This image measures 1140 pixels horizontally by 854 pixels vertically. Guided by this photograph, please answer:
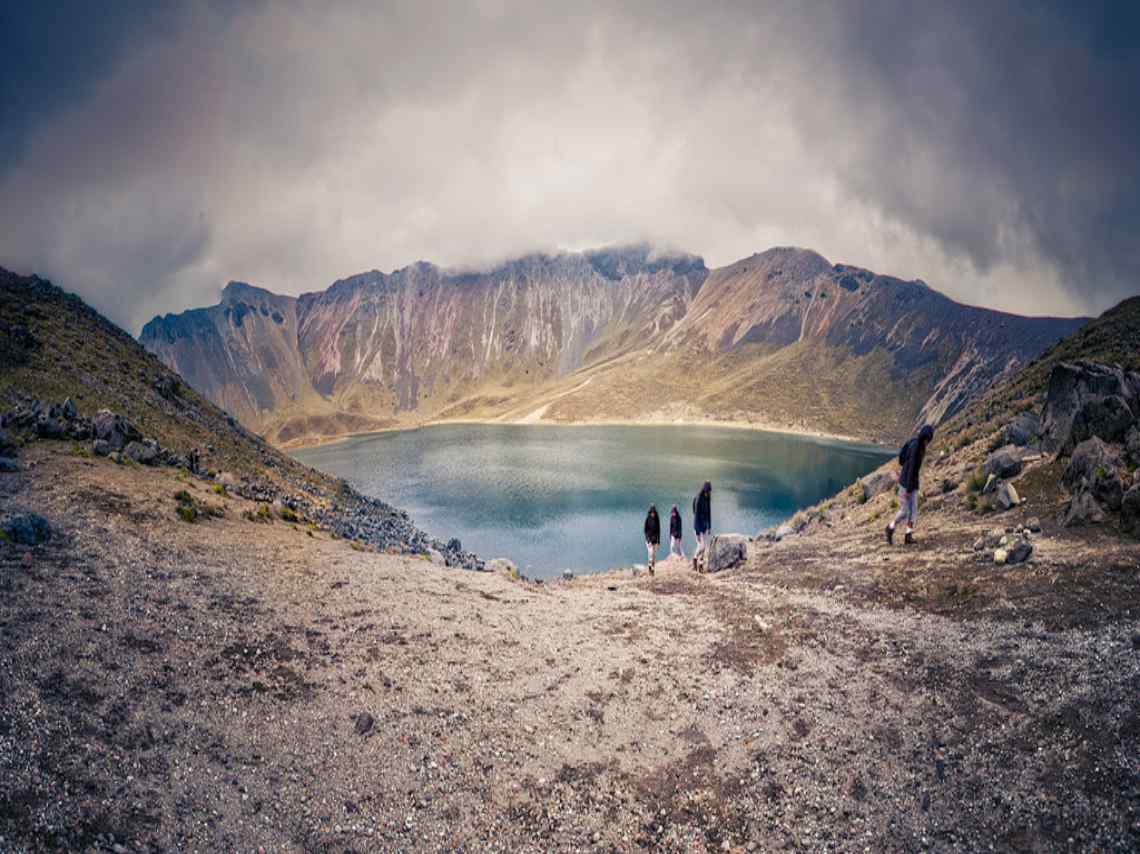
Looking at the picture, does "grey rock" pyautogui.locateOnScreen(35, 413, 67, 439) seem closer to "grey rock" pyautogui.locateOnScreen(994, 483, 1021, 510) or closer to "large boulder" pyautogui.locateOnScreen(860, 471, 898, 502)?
"grey rock" pyautogui.locateOnScreen(994, 483, 1021, 510)

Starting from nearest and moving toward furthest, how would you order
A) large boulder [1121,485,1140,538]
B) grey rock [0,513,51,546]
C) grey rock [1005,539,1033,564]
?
grey rock [0,513,51,546] < large boulder [1121,485,1140,538] < grey rock [1005,539,1033,564]

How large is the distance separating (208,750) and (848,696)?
9.08 m

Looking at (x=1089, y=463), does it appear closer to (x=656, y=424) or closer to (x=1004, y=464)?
(x=1004, y=464)

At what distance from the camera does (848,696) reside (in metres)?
7.96

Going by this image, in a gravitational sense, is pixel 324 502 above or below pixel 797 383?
below

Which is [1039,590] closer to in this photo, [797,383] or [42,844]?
[42,844]

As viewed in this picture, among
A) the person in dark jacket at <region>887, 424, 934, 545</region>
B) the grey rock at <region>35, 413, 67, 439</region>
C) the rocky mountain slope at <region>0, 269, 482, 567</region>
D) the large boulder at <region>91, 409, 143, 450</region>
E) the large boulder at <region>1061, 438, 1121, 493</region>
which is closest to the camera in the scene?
the large boulder at <region>1061, 438, 1121, 493</region>

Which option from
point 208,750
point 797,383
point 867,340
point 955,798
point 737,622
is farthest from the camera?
point 867,340

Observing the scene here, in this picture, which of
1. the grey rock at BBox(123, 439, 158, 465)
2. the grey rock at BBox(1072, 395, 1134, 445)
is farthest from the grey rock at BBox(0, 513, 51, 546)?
the grey rock at BBox(1072, 395, 1134, 445)

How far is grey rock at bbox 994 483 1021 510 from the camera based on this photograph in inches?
541

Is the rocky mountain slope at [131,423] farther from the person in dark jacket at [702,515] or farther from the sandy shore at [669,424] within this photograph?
the sandy shore at [669,424]

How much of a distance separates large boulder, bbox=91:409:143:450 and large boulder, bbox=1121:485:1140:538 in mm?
27541

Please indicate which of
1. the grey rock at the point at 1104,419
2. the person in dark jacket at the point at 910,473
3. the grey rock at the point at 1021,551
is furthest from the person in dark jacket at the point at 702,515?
the grey rock at the point at 1104,419

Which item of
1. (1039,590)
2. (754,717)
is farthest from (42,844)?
(1039,590)
